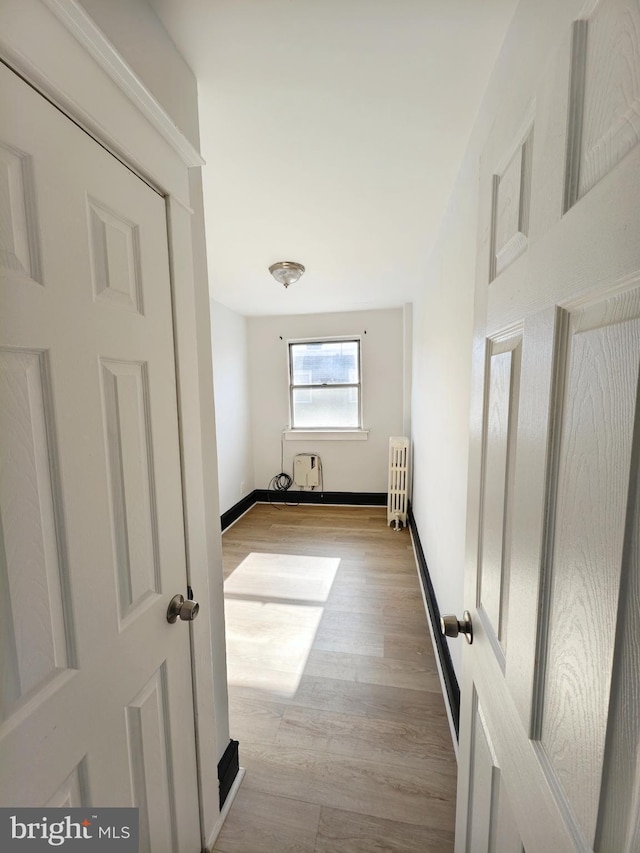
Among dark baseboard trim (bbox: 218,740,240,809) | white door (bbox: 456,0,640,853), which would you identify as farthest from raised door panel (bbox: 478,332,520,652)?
dark baseboard trim (bbox: 218,740,240,809)

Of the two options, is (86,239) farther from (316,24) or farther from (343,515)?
(343,515)

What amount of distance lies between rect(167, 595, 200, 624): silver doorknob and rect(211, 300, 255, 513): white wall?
2546 millimetres

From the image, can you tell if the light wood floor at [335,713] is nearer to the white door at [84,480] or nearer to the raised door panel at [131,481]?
the white door at [84,480]

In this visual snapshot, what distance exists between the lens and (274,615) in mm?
2225

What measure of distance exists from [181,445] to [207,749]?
37.7 inches

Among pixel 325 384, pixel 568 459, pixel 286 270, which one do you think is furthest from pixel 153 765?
pixel 325 384

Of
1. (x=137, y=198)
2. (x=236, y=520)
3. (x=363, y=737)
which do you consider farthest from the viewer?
(x=236, y=520)

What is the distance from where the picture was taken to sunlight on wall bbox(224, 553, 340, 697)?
5.79 feet

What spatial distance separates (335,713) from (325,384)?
10.8ft

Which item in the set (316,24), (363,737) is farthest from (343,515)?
(316,24)

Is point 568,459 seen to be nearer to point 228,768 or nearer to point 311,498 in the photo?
point 228,768

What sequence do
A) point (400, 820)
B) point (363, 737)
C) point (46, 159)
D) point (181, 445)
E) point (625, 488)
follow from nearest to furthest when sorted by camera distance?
point (625, 488)
point (46, 159)
point (181, 445)
point (400, 820)
point (363, 737)

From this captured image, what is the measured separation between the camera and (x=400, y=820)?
45.1 inches

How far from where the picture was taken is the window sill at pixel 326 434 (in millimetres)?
4219
